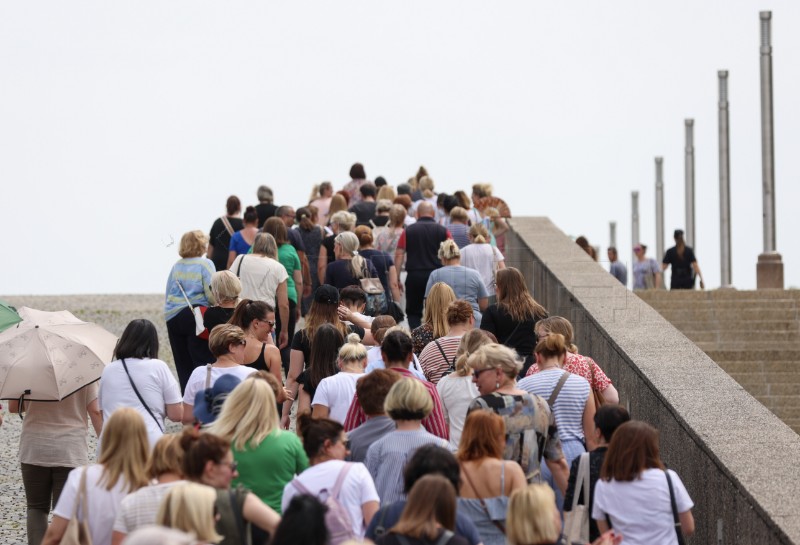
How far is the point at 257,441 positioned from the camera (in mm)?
7781

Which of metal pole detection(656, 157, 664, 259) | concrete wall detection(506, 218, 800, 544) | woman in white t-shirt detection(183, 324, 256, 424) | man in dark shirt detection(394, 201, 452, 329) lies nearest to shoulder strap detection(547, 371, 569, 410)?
concrete wall detection(506, 218, 800, 544)

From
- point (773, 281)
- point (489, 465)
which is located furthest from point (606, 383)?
point (773, 281)

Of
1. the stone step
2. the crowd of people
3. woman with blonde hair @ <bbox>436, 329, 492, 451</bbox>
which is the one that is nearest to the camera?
the crowd of people

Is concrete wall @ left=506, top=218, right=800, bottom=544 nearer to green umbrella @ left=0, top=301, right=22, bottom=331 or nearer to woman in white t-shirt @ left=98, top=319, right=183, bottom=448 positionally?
woman in white t-shirt @ left=98, top=319, right=183, bottom=448

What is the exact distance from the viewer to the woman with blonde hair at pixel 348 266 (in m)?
15.2

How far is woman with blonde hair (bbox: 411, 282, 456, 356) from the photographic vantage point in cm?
1199

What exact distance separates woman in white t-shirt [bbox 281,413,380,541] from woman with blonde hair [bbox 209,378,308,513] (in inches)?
9.6

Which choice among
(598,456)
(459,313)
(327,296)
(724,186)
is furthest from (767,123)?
(598,456)

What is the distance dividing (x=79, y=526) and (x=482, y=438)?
192cm

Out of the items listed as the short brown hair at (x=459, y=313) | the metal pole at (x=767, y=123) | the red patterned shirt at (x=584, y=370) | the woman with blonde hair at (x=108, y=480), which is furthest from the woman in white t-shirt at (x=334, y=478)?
the metal pole at (x=767, y=123)

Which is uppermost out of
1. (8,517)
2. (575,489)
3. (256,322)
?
(256,322)

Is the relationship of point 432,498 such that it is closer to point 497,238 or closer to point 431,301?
point 431,301

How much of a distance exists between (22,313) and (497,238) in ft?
34.0

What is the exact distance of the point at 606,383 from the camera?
10461mm
